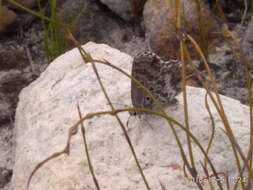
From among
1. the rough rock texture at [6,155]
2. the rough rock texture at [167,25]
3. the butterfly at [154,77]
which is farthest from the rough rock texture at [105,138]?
the rough rock texture at [167,25]

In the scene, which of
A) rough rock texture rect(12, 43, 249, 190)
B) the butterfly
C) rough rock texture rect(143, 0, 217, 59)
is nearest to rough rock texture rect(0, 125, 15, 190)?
rough rock texture rect(12, 43, 249, 190)

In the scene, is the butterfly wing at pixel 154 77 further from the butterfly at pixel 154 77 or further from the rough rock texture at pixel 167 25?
the rough rock texture at pixel 167 25

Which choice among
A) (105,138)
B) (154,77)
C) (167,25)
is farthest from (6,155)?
(154,77)

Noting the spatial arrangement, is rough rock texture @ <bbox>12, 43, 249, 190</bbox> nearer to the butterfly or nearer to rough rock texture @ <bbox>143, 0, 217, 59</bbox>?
the butterfly

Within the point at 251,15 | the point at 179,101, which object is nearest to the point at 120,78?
the point at 179,101

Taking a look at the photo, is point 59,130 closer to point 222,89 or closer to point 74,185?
point 74,185
